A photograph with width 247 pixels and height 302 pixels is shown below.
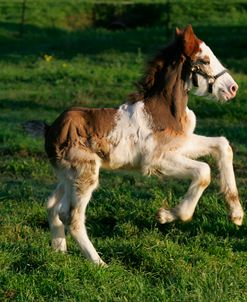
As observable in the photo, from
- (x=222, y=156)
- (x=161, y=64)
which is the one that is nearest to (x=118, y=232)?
(x=222, y=156)

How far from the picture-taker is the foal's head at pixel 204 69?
21.9 ft

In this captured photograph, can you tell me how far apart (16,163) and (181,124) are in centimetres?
411

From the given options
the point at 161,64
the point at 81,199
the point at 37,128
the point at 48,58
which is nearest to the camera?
the point at 81,199

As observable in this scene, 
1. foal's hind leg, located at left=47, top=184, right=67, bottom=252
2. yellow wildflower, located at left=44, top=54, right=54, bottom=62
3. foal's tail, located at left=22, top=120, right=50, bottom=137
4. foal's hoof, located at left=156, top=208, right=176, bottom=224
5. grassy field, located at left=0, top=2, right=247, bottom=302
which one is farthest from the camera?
yellow wildflower, located at left=44, top=54, right=54, bottom=62

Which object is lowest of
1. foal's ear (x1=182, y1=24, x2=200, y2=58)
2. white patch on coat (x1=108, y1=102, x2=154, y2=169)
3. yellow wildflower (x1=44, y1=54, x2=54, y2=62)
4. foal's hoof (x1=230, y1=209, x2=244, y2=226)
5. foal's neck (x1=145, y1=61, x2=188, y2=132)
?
yellow wildflower (x1=44, y1=54, x2=54, y2=62)

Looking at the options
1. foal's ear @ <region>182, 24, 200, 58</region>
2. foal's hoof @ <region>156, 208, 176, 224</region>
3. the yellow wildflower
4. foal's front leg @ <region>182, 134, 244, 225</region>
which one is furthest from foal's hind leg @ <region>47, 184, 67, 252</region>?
the yellow wildflower

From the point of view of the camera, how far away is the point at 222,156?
21.9 ft

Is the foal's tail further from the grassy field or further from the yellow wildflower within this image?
the yellow wildflower

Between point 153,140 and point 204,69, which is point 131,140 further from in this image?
point 204,69

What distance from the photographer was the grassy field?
5621 millimetres

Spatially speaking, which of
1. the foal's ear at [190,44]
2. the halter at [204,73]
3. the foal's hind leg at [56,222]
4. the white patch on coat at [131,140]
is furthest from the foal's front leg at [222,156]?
the foal's hind leg at [56,222]

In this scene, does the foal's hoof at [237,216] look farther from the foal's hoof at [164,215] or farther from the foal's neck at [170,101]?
the foal's neck at [170,101]

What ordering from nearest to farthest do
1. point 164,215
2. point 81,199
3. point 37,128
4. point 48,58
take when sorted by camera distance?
point 164,215 < point 81,199 < point 37,128 < point 48,58

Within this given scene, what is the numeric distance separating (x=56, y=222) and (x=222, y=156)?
4.75ft
